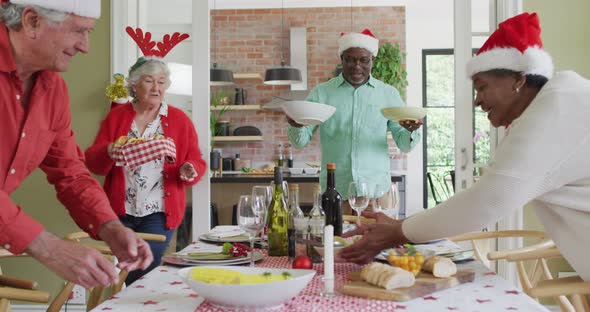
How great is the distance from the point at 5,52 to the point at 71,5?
0.21 metres

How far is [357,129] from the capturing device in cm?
334

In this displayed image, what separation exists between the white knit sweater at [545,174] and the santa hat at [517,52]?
18 cm

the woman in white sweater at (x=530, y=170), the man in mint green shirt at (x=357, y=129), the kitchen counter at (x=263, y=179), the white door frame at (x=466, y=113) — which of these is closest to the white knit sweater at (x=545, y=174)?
the woman in white sweater at (x=530, y=170)

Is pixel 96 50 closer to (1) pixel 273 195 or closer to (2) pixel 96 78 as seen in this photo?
(2) pixel 96 78

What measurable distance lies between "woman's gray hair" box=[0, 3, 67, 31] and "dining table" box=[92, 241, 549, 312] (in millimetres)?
699

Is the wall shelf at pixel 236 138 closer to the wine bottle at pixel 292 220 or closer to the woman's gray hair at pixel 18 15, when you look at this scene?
the wine bottle at pixel 292 220

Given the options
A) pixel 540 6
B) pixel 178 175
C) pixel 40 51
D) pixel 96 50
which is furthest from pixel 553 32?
pixel 40 51

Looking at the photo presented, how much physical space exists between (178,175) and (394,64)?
17.2ft

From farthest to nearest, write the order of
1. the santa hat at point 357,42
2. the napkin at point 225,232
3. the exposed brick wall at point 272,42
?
the exposed brick wall at point 272,42
the santa hat at point 357,42
the napkin at point 225,232

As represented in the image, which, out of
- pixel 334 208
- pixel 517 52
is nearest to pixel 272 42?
pixel 334 208

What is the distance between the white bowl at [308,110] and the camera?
2738 millimetres

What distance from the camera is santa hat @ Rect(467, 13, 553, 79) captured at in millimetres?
1793

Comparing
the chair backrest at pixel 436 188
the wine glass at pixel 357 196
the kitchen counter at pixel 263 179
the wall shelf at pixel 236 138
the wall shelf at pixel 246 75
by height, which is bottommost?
the chair backrest at pixel 436 188

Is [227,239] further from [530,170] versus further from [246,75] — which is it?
[246,75]
